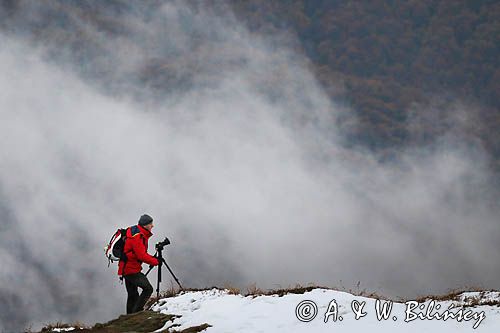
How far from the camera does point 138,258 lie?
52.9ft

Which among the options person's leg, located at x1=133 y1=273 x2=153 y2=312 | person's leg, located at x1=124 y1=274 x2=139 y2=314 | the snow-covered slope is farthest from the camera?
person's leg, located at x1=124 y1=274 x2=139 y2=314

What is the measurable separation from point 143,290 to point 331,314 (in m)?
5.06

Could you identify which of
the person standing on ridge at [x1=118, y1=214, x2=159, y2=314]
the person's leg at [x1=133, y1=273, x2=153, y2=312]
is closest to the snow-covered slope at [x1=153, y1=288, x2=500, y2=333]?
the person's leg at [x1=133, y1=273, x2=153, y2=312]

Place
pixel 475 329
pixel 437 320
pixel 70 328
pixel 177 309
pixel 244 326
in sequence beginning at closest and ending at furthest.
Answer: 1. pixel 475 329
2. pixel 437 320
3. pixel 244 326
4. pixel 177 309
5. pixel 70 328

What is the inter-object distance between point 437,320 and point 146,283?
6765 mm

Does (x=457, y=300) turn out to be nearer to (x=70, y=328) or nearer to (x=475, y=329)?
(x=475, y=329)

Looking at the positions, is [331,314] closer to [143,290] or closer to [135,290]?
[143,290]

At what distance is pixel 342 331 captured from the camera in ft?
39.9

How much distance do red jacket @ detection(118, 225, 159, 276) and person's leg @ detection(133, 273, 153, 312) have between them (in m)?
0.17

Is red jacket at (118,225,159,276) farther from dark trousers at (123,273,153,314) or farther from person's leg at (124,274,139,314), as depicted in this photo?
person's leg at (124,274,139,314)

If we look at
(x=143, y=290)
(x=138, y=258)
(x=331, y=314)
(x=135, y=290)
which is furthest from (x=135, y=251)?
(x=331, y=314)

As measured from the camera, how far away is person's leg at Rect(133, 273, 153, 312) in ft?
53.3

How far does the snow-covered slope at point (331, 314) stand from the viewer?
1208 centimetres

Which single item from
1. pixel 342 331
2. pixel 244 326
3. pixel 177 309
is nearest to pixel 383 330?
pixel 342 331
